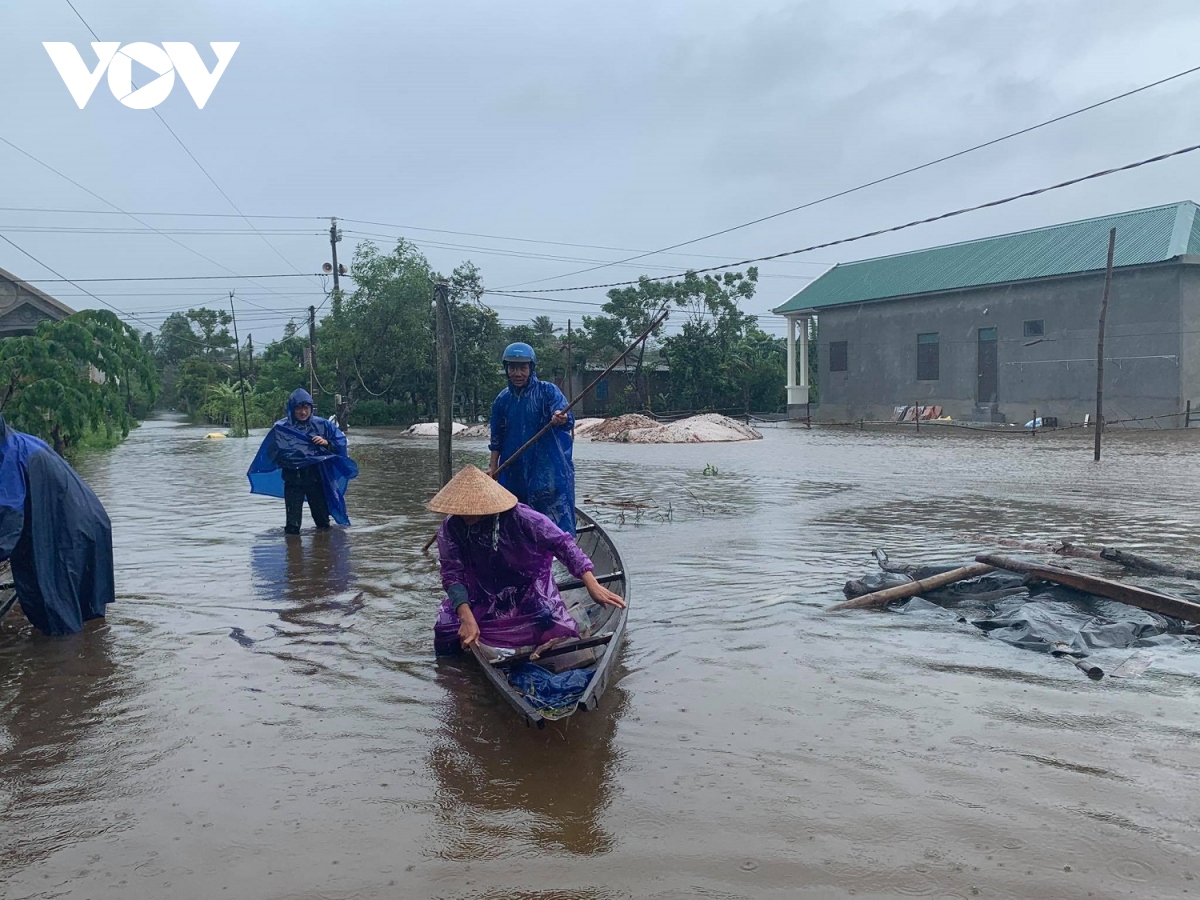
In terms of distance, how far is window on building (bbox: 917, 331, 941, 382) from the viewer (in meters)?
37.2

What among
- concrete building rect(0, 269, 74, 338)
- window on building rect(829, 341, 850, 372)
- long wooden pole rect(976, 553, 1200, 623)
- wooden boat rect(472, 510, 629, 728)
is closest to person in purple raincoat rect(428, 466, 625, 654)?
wooden boat rect(472, 510, 629, 728)

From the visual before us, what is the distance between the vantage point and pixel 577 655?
521 centimetres

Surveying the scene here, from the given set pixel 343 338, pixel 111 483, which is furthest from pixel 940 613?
pixel 343 338

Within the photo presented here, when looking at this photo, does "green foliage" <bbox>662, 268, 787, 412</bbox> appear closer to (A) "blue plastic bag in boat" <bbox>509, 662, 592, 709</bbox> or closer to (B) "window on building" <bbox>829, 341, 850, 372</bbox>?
(B) "window on building" <bbox>829, 341, 850, 372</bbox>

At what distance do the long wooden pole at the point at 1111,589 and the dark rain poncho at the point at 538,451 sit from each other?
3.13 meters

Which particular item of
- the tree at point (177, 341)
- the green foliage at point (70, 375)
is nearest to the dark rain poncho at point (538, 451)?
the green foliage at point (70, 375)

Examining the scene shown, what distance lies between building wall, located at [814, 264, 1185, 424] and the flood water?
2524 centimetres

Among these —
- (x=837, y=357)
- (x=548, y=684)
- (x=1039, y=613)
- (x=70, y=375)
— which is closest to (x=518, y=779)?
(x=548, y=684)

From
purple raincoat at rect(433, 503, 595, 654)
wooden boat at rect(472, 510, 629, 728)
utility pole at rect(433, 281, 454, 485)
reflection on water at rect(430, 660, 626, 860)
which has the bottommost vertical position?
reflection on water at rect(430, 660, 626, 860)

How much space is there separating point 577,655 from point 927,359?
115 ft

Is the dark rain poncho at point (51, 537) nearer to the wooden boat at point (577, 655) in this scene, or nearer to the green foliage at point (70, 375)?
the wooden boat at point (577, 655)

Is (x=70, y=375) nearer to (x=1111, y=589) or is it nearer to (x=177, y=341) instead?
(x=1111, y=589)

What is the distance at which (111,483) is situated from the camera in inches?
674

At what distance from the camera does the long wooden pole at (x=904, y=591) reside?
22.4 feet
